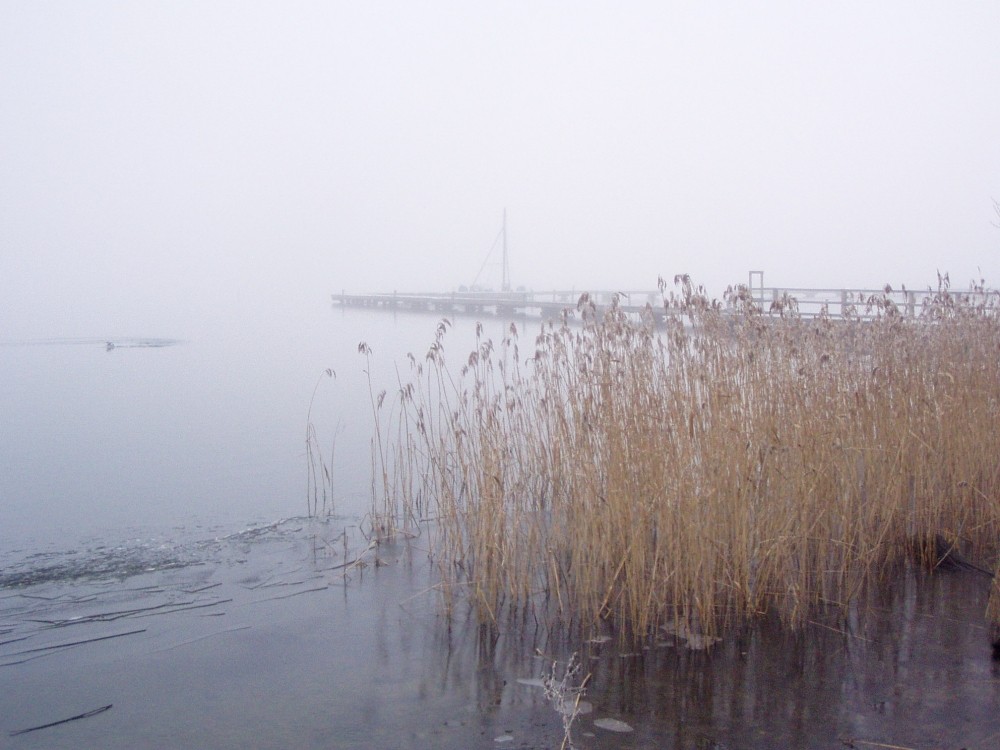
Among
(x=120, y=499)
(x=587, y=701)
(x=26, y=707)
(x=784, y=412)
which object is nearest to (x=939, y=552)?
(x=784, y=412)

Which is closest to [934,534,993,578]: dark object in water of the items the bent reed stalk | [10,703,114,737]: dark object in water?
the bent reed stalk

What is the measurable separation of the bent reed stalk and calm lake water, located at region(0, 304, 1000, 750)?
0.19 meters

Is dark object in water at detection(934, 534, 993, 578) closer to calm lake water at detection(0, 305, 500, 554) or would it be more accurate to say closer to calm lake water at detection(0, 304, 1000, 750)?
calm lake water at detection(0, 304, 1000, 750)

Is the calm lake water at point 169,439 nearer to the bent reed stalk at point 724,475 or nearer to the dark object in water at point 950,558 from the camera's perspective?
the bent reed stalk at point 724,475

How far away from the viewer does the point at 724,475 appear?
3389 millimetres

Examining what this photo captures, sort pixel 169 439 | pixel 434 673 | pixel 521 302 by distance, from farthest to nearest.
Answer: pixel 521 302
pixel 169 439
pixel 434 673

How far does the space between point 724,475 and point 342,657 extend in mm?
1655

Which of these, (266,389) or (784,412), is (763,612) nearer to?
(784,412)

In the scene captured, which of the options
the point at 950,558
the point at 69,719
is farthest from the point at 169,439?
the point at 950,558

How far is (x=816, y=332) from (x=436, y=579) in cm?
220

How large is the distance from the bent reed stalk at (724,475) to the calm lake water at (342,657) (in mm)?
188

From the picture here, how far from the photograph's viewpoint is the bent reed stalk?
3.38 metres

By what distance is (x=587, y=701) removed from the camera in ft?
9.64

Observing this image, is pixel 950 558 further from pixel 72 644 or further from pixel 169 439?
pixel 169 439
